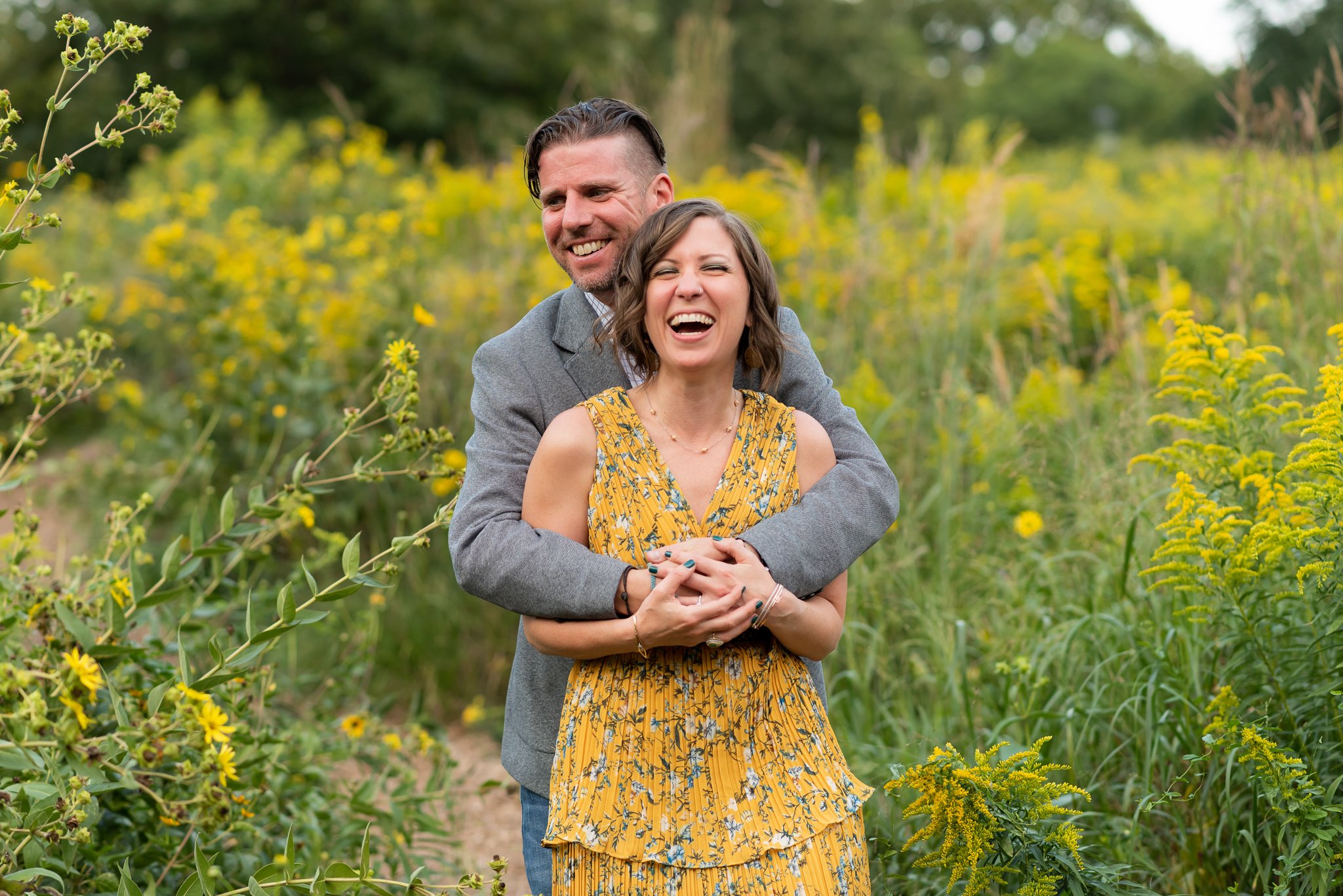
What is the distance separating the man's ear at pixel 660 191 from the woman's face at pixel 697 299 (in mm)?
486

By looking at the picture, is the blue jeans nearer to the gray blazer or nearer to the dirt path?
the gray blazer

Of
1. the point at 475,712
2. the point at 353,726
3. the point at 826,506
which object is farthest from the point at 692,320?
the point at 475,712

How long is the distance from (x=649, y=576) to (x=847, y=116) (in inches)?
1093

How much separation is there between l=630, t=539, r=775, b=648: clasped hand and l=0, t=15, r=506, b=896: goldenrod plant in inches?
19.2

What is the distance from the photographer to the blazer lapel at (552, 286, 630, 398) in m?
2.16

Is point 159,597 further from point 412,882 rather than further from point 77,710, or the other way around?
point 412,882

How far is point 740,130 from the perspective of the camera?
27.5 metres

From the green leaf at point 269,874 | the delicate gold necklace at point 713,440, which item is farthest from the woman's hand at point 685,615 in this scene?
the green leaf at point 269,874

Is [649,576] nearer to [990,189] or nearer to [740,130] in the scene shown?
[990,189]

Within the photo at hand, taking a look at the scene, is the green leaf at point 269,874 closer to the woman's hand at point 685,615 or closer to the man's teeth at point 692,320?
the woman's hand at point 685,615

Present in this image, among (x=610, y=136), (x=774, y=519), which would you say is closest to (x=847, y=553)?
(x=774, y=519)

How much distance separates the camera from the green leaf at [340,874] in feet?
5.98

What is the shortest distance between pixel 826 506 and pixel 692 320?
0.37 meters

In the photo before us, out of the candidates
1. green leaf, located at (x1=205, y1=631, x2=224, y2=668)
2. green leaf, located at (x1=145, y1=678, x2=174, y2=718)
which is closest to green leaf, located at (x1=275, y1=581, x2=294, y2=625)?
green leaf, located at (x1=205, y1=631, x2=224, y2=668)
